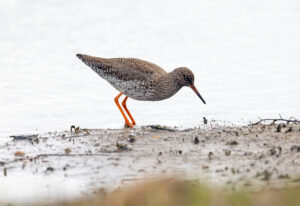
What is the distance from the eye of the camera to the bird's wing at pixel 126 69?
10719 millimetres

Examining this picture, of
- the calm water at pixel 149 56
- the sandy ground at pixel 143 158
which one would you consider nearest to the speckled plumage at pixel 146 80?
the calm water at pixel 149 56

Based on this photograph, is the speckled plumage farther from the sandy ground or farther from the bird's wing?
the sandy ground

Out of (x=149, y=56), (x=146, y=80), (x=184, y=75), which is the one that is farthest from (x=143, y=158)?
(x=149, y=56)

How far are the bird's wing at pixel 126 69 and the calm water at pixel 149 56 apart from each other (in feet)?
3.18

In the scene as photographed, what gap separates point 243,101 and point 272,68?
230 centimetres

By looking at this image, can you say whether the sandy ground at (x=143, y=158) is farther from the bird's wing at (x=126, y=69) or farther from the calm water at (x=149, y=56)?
the calm water at (x=149, y=56)

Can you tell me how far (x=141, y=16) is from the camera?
18469 millimetres

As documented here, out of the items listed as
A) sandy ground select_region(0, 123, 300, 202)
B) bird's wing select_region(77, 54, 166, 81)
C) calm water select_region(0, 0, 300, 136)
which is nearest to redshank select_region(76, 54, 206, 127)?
bird's wing select_region(77, 54, 166, 81)

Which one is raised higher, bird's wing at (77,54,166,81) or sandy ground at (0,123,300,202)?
bird's wing at (77,54,166,81)

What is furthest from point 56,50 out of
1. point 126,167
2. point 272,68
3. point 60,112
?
point 126,167

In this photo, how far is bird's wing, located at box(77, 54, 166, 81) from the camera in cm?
1072

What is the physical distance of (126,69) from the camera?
10891mm

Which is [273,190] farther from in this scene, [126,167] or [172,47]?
[172,47]

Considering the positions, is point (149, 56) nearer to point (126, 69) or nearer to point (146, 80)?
point (126, 69)
